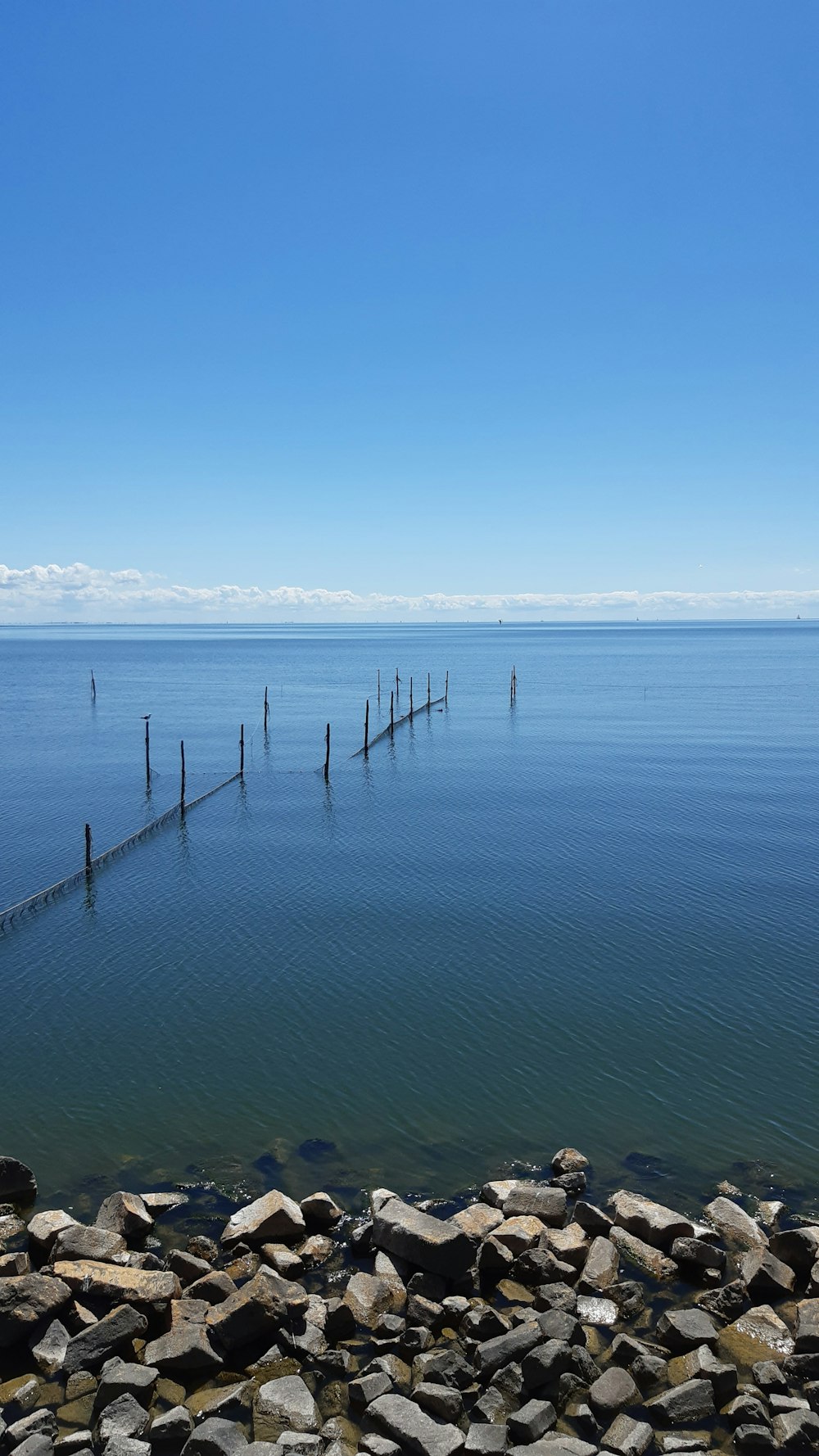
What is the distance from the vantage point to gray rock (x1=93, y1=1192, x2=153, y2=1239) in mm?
18156

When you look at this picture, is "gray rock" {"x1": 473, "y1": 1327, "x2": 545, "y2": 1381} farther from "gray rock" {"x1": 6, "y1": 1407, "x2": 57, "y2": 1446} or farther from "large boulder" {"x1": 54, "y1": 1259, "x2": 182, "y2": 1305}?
"gray rock" {"x1": 6, "y1": 1407, "x2": 57, "y2": 1446}

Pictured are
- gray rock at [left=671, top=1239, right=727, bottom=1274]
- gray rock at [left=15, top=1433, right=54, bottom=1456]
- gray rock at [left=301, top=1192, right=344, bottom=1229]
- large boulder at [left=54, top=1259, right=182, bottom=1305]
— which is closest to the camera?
gray rock at [left=15, top=1433, right=54, bottom=1456]

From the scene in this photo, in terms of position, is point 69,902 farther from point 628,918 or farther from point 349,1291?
point 349,1291

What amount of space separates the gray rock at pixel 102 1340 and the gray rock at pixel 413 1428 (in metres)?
4.14

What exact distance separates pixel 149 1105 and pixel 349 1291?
1002 centimetres

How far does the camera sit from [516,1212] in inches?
738

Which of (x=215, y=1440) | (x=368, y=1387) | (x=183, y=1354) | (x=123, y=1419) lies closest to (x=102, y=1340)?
(x=183, y=1354)

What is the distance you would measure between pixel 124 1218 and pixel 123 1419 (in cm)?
468

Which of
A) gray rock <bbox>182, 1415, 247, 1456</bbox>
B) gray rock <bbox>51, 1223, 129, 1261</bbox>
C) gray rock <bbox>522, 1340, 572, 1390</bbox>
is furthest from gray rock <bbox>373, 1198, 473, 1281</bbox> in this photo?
gray rock <bbox>51, 1223, 129, 1261</bbox>

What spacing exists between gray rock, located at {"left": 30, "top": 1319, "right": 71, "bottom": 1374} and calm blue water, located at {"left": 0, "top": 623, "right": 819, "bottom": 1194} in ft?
19.3

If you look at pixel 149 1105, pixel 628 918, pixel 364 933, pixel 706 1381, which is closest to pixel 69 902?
pixel 364 933

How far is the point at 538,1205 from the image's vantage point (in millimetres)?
18719

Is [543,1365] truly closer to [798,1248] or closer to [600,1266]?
[600,1266]

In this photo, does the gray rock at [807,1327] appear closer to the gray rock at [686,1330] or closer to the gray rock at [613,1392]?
the gray rock at [686,1330]
